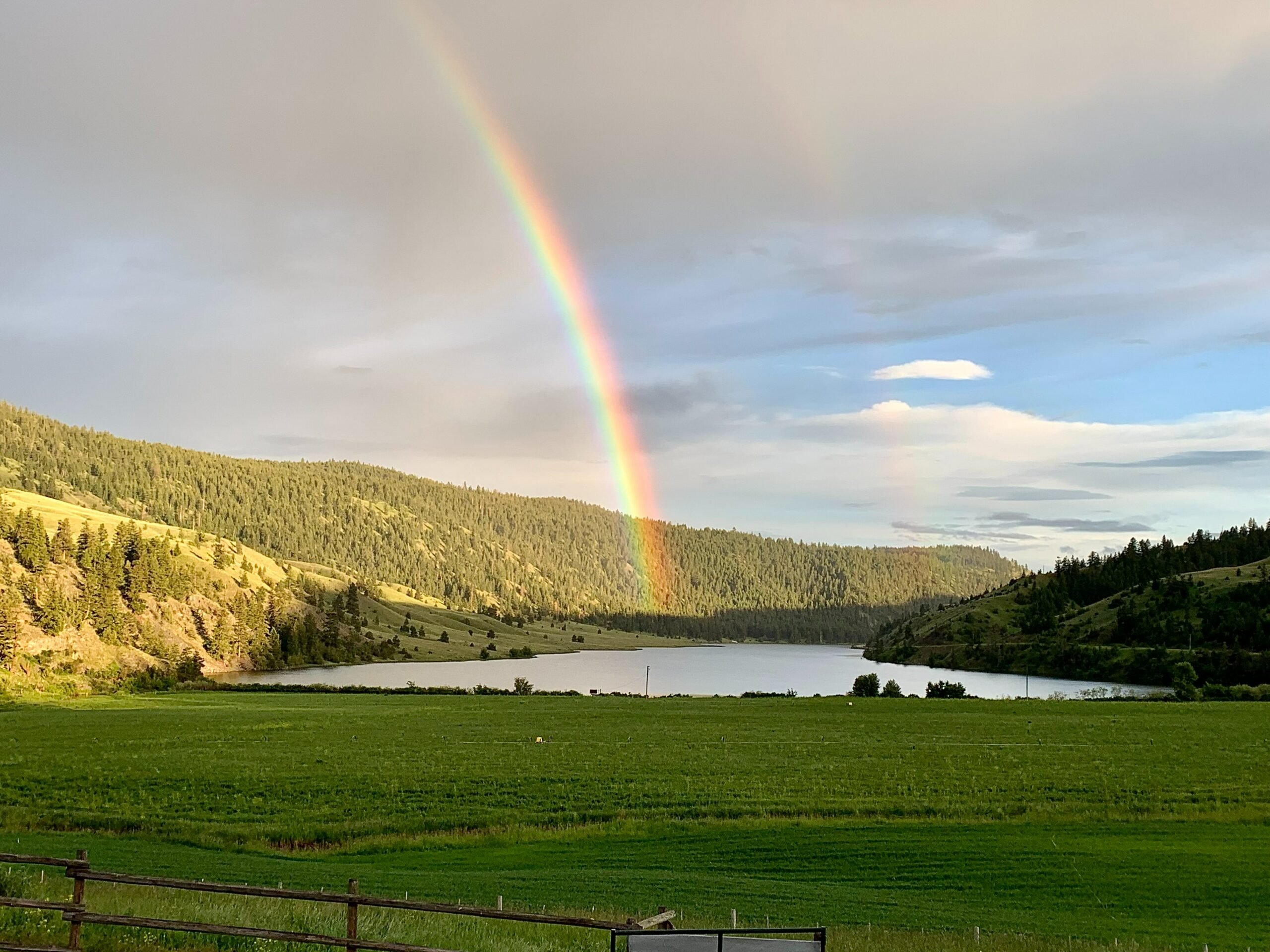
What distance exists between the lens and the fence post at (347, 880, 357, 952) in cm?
1190

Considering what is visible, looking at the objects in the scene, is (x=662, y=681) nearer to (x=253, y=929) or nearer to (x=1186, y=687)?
(x=1186, y=687)

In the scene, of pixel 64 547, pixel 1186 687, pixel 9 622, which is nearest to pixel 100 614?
pixel 64 547

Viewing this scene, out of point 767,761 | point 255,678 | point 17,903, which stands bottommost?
point 255,678

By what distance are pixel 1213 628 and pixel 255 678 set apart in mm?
166395

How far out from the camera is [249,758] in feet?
178

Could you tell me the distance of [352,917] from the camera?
1223 cm

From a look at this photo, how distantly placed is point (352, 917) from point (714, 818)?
2727cm

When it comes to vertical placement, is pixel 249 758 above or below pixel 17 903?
below

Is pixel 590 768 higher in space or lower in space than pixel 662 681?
higher

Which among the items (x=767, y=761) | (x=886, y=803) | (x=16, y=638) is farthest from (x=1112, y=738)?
(x=16, y=638)

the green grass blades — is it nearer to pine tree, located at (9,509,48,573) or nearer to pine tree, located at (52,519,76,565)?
pine tree, located at (9,509,48,573)

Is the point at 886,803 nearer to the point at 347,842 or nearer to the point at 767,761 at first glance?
the point at 767,761

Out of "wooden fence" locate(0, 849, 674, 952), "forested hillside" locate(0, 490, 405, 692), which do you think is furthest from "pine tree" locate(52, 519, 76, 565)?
"wooden fence" locate(0, 849, 674, 952)

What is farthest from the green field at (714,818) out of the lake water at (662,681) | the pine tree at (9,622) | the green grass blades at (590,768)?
the lake water at (662,681)
